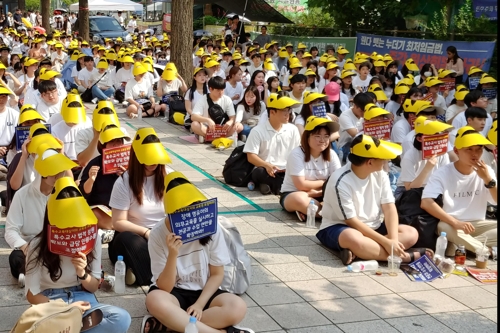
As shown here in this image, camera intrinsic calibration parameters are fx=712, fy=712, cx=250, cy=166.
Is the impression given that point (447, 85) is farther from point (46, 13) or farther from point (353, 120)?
point (46, 13)

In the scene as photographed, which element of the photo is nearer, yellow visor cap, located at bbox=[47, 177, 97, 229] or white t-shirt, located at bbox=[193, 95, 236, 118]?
yellow visor cap, located at bbox=[47, 177, 97, 229]

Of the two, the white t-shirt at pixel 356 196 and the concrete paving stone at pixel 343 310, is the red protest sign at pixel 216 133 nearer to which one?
the white t-shirt at pixel 356 196

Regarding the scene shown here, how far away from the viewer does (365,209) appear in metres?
6.89

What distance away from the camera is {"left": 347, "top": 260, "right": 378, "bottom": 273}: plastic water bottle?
667cm

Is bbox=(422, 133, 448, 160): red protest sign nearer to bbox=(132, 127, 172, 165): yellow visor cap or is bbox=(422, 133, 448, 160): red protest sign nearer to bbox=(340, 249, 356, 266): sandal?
bbox=(340, 249, 356, 266): sandal

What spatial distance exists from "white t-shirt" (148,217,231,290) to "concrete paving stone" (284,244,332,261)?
1.99m

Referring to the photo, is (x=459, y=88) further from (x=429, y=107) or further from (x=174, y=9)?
(x=174, y=9)

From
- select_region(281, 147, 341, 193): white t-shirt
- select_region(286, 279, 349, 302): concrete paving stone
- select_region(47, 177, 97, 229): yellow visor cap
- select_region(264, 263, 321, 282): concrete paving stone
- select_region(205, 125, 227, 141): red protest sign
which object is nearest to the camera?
select_region(47, 177, 97, 229): yellow visor cap

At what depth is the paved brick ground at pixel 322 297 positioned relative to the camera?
5.53 meters

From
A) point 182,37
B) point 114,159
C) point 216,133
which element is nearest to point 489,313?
point 114,159

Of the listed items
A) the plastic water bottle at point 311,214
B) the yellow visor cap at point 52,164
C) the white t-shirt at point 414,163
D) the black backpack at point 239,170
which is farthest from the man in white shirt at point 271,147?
the yellow visor cap at point 52,164

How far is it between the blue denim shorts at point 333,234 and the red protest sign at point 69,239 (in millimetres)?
2869

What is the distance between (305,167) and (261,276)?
2.08m

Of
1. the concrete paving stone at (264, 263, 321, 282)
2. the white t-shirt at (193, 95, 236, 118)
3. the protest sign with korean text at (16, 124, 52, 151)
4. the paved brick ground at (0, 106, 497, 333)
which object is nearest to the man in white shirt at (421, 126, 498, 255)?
the paved brick ground at (0, 106, 497, 333)
